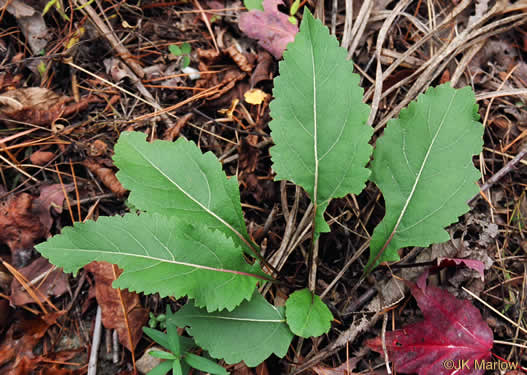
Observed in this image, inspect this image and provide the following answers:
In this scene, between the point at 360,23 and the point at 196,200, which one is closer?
the point at 196,200

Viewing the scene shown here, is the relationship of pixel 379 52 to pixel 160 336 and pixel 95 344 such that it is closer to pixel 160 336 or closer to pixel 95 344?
pixel 160 336

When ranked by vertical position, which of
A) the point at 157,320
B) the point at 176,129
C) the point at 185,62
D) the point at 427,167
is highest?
the point at 185,62

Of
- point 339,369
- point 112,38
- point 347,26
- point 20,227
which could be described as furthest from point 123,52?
point 339,369

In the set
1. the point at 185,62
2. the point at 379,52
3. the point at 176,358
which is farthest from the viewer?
the point at 185,62

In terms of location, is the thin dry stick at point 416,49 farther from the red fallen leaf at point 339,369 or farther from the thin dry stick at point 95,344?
the thin dry stick at point 95,344

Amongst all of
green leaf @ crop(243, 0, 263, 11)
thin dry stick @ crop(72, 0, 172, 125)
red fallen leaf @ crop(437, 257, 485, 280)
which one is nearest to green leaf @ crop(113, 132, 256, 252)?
thin dry stick @ crop(72, 0, 172, 125)

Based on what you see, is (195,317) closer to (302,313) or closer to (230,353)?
(230,353)

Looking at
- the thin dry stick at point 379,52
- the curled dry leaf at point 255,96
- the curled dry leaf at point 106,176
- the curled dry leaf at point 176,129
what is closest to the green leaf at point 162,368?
the curled dry leaf at point 106,176
